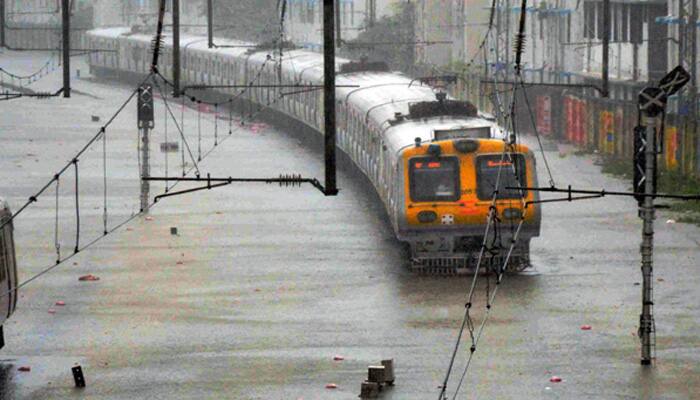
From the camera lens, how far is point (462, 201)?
30609 millimetres

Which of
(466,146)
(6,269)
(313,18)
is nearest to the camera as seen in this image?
(6,269)

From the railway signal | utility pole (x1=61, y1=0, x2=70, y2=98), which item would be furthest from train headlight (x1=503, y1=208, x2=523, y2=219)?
utility pole (x1=61, y1=0, x2=70, y2=98)

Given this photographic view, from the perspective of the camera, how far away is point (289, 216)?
3975 centimetres

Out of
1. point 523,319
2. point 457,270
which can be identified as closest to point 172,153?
point 457,270

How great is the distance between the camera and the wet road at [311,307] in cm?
2244

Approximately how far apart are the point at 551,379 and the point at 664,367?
5.52ft

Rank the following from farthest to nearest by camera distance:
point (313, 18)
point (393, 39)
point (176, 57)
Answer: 1. point (313, 18)
2. point (393, 39)
3. point (176, 57)

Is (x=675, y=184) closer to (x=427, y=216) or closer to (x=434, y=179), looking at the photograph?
(x=434, y=179)

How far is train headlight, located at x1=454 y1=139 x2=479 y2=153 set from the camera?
3078 centimetres

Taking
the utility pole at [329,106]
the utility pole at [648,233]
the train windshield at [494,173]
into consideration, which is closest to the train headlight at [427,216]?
the train windshield at [494,173]

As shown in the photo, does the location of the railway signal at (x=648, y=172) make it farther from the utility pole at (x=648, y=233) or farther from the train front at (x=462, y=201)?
the train front at (x=462, y=201)

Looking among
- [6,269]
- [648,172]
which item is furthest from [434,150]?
[6,269]

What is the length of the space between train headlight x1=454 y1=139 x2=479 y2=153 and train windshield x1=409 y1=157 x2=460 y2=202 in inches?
7.2

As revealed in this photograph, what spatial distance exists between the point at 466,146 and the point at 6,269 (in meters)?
9.71
